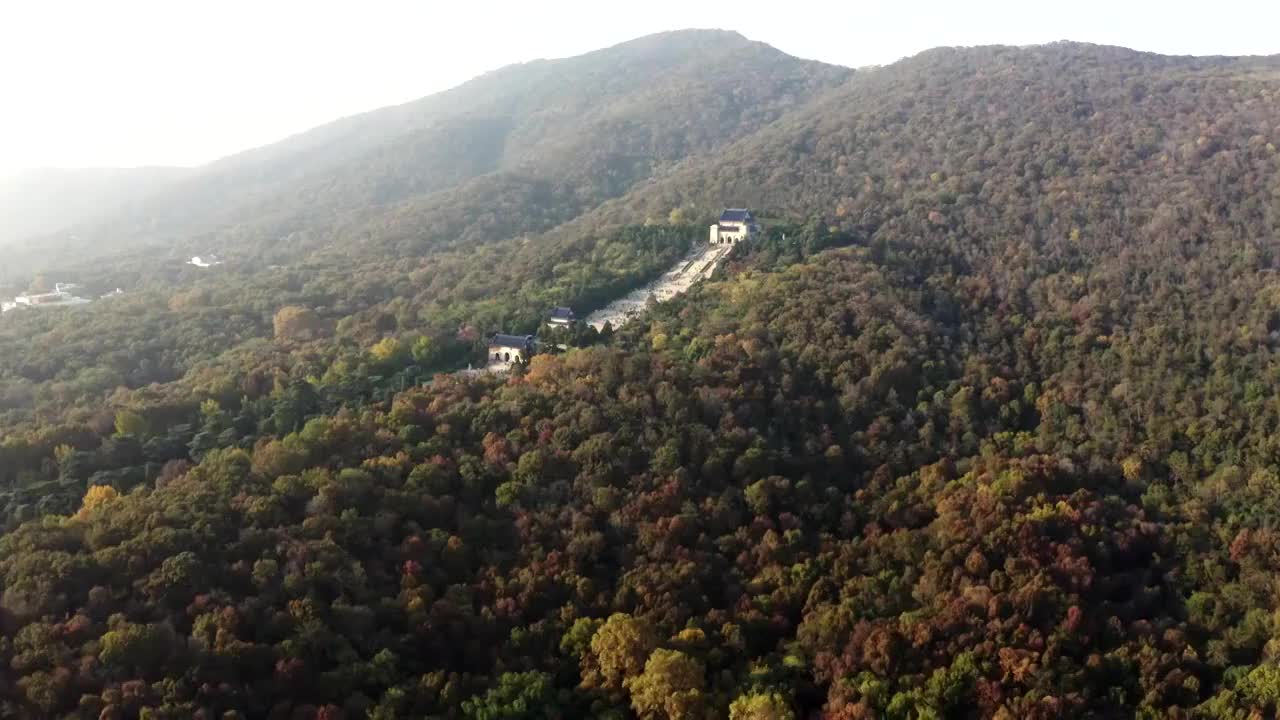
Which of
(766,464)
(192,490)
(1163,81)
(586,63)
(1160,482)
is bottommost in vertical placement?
(1160,482)

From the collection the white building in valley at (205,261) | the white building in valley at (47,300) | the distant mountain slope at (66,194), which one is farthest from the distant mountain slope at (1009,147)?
the distant mountain slope at (66,194)

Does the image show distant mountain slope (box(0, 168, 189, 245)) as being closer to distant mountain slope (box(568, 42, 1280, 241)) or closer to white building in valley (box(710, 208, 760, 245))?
distant mountain slope (box(568, 42, 1280, 241))

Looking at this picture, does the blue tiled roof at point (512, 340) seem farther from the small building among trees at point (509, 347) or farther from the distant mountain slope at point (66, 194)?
the distant mountain slope at point (66, 194)

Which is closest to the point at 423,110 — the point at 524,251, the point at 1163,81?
the point at 524,251

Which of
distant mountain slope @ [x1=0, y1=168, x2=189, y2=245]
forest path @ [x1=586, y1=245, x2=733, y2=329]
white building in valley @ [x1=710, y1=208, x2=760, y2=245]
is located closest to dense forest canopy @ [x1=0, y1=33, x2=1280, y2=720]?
forest path @ [x1=586, y1=245, x2=733, y2=329]

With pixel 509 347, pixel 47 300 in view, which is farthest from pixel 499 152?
pixel 509 347

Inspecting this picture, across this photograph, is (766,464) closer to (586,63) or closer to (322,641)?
(322,641)
